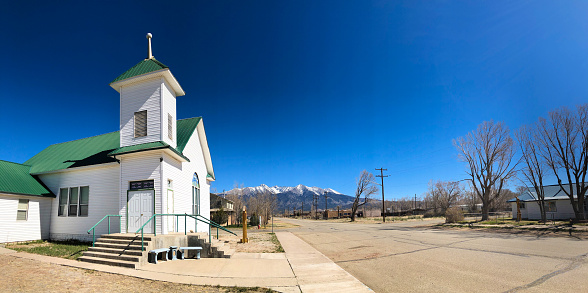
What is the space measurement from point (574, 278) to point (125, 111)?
20.2 meters

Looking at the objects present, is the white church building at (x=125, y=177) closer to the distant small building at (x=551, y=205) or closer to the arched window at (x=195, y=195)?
the arched window at (x=195, y=195)

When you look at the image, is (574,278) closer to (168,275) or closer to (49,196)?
(168,275)

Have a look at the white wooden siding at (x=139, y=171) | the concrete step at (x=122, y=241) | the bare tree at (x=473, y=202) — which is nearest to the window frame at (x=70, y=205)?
the white wooden siding at (x=139, y=171)

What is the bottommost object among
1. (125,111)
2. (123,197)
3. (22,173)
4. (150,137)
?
(123,197)

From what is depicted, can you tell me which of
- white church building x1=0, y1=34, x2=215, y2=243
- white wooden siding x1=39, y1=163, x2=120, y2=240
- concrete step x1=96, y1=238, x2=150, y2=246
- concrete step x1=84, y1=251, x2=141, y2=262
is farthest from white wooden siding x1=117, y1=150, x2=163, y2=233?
concrete step x1=84, y1=251, x2=141, y2=262

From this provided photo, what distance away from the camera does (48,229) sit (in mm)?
18516

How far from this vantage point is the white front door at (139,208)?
14.1m

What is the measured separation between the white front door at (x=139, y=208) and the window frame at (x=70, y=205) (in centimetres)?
488

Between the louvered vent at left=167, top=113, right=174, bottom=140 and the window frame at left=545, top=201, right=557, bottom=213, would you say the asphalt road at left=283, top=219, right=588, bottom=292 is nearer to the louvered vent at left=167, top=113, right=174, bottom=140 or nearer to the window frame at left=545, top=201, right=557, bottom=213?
the louvered vent at left=167, top=113, right=174, bottom=140

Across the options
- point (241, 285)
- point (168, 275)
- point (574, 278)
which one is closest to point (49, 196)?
point (168, 275)

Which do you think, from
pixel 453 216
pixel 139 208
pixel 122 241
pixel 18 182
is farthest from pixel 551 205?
pixel 18 182

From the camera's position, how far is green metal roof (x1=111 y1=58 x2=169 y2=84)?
623 inches

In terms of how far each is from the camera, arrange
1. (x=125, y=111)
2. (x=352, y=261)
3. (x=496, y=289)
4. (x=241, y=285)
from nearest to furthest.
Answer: (x=496, y=289) < (x=241, y=285) < (x=352, y=261) < (x=125, y=111)

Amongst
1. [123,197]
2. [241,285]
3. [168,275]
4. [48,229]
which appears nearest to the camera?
[241,285]
